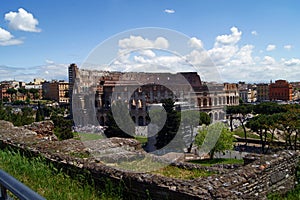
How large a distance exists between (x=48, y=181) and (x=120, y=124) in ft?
121

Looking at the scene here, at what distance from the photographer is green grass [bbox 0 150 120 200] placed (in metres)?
4.64

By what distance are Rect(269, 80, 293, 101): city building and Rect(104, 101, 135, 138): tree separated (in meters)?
93.2

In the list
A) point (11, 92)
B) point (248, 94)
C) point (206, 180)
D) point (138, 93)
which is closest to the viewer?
point (206, 180)

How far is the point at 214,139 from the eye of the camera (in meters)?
35.7

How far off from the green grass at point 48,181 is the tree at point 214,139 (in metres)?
29.0

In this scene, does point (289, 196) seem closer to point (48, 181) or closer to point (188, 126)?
point (48, 181)

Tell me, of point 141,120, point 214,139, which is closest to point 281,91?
point 141,120

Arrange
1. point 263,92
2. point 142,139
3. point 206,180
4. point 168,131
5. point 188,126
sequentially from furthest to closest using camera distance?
→ point 263,92, point 142,139, point 188,126, point 168,131, point 206,180

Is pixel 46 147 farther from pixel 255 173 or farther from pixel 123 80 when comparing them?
pixel 123 80

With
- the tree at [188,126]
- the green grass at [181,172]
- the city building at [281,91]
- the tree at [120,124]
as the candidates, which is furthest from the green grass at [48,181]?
the city building at [281,91]

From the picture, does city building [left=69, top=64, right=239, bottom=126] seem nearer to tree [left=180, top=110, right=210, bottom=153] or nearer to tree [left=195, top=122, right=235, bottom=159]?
tree [left=180, top=110, right=210, bottom=153]

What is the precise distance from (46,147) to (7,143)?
1.48 meters

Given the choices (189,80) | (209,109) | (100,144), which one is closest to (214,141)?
(189,80)

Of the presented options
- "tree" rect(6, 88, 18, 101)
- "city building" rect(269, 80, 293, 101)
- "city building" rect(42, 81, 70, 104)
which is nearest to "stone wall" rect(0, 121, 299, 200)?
"city building" rect(269, 80, 293, 101)
